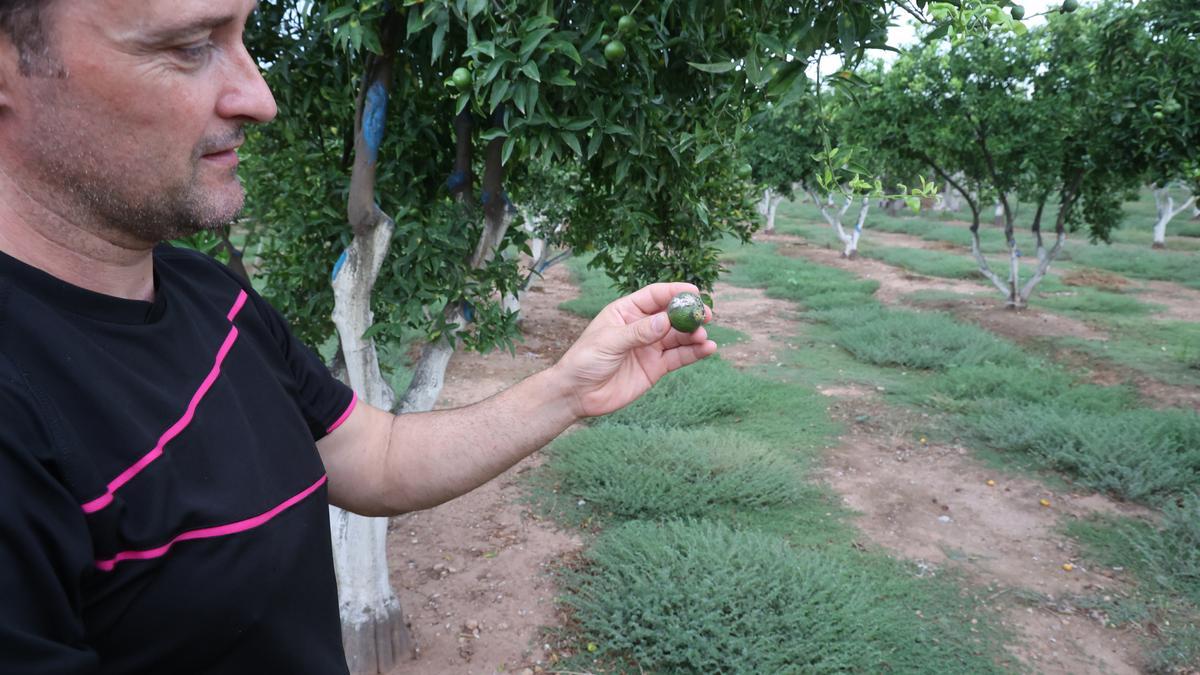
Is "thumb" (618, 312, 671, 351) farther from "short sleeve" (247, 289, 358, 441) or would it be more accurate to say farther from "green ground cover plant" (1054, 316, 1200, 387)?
"green ground cover plant" (1054, 316, 1200, 387)

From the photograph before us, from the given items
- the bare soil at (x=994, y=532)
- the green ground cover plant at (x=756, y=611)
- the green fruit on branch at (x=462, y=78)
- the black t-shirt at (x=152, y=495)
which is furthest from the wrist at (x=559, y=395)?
the bare soil at (x=994, y=532)

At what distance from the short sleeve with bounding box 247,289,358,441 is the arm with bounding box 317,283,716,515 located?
1.7 inches

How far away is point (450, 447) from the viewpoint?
5.81ft

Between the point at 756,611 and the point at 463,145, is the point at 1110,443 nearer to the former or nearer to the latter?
the point at 756,611

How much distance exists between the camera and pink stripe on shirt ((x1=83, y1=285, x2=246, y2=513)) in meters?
0.99

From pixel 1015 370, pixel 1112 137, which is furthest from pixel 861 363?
pixel 1112 137

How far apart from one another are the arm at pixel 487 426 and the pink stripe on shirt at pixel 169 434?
0.42 meters

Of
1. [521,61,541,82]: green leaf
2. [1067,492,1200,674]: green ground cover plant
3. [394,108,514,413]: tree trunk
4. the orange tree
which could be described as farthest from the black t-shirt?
[1067,492,1200,674]: green ground cover plant

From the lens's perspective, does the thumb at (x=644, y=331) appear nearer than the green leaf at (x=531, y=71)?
Yes

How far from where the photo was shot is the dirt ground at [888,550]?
425 cm

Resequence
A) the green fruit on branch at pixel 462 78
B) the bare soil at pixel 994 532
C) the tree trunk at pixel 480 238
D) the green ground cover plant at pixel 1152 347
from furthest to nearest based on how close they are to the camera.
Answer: the green ground cover plant at pixel 1152 347 → the bare soil at pixel 994 532 → the tree trunk at pixel 480 238 → the green fruit on branch at pixel 462 78

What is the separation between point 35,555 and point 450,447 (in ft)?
3.12

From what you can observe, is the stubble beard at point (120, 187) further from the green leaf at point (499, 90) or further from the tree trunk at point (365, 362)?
the tree trunk at point (365, 362)

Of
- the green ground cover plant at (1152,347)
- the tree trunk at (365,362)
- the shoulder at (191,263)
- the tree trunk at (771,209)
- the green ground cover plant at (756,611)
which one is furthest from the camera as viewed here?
the tree trunk at (771,209)
